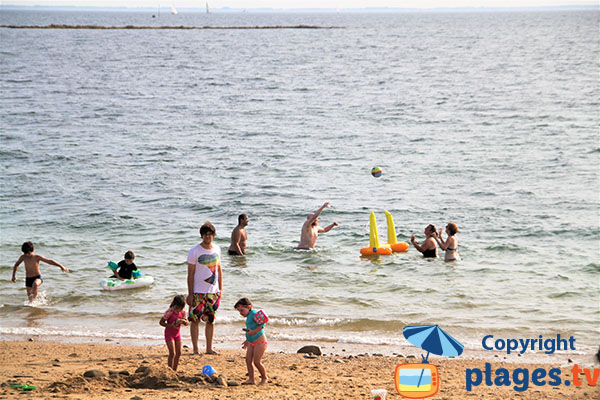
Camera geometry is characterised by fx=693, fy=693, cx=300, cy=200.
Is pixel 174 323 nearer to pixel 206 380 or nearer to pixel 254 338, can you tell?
pixel 206 380

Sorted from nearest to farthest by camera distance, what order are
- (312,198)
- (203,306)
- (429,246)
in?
(203,306) < (429,246) < (312,198)

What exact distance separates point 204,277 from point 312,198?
13253 mm

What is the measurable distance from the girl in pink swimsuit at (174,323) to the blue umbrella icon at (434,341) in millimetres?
2686

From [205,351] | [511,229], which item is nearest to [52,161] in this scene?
[511,229]

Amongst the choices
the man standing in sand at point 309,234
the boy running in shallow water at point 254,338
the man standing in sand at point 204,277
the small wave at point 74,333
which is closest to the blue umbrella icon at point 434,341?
the boy running in shallow water at point 254,338

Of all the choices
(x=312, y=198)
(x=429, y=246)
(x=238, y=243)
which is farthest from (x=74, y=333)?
(x=312, y=198)

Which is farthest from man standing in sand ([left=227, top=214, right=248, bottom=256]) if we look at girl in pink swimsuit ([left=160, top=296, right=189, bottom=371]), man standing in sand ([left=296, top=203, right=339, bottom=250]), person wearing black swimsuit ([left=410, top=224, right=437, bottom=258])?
girl in pink swimsuit ([left=160, top=296, right=189, bottom=371])

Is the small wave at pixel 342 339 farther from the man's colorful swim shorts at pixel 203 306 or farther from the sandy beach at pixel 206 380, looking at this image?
the man's colorful swim shorts at pixel 203 306

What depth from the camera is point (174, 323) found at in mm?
8258

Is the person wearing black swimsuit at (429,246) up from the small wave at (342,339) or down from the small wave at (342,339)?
up

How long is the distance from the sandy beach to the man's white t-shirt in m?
1.02

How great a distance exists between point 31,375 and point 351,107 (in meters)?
36.0

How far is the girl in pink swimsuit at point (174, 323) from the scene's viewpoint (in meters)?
8.22

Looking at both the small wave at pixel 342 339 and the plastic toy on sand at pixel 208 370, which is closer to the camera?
the plastic toy on sand at pixel 208 370
